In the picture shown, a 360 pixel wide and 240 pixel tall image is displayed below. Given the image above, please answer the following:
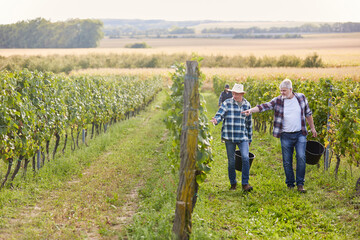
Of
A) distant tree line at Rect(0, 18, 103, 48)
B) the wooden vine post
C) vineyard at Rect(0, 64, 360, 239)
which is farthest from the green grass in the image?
distant tree line at Rect(0, 18, 103, 48)

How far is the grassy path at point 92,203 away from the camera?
5160 millimetres

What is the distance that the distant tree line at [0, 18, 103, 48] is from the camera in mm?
73000

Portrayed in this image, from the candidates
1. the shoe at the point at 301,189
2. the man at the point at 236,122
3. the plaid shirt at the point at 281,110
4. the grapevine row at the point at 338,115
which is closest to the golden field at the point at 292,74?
the grapevine row at the point at 338,115

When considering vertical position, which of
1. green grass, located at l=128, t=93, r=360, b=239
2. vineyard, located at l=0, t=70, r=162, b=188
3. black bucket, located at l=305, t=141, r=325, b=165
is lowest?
green grass, located at l=128, t=93, r=360, b=239

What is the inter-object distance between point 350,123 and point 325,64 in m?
38.4

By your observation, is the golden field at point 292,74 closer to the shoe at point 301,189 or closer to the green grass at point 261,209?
the green grass at point 261,209

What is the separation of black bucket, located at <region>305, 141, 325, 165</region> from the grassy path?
3104 millimetres

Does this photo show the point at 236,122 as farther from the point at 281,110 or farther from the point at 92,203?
the point at 92,203

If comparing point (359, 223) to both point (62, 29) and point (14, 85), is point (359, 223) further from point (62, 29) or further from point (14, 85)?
point (62, 29)

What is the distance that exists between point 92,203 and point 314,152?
14.5ft

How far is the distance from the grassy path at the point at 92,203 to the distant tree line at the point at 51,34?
237 ft

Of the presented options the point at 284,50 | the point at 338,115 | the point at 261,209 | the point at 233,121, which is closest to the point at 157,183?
the point at 233,121

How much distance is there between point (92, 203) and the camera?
20.1ft

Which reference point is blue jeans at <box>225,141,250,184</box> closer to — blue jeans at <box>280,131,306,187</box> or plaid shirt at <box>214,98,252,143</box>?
plaid shirt at <box>214,98,252,143</box>
